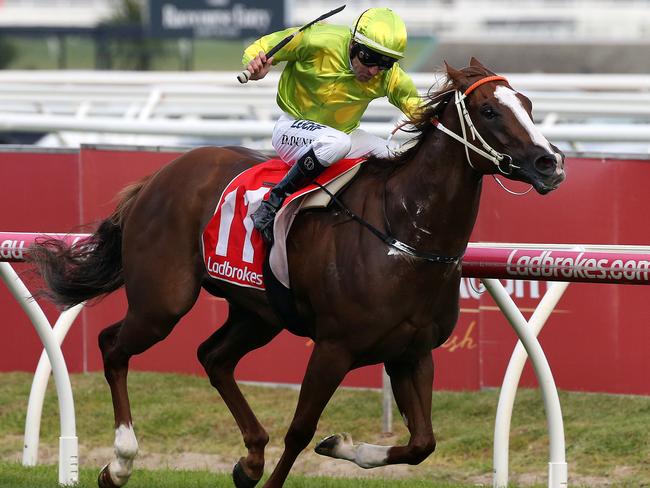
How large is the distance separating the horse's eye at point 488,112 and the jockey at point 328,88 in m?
0.40

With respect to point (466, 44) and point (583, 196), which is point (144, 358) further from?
point (466, 44)

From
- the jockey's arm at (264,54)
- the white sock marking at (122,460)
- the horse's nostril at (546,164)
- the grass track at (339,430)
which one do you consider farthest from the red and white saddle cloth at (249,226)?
the grass track at (339,430)

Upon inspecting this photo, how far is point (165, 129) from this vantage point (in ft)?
26.8

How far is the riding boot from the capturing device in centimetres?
501

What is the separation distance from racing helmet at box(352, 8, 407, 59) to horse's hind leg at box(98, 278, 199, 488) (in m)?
1.32

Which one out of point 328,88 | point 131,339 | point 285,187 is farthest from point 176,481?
point 328,88

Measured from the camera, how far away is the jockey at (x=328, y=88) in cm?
496

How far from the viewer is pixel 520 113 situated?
14.9 feet

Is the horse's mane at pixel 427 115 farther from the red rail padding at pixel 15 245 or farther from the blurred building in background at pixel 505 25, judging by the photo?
the blurred building in background at pixel 505 25

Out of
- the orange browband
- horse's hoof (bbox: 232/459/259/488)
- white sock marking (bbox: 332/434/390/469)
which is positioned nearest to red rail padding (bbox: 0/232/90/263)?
horse's hoof (bbox: 232/459/259/488)

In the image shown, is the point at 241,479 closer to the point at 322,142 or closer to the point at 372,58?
the point at 322,142

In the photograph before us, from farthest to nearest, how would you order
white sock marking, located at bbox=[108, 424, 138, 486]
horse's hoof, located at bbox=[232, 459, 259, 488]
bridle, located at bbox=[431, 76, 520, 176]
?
white sock marking, located at bbox=[108, 424, 138, 486] < horse's hoof, located at bbox=[232, 459, 259, 488] < bridle, located at bbox=[431, 76, 520, 176]

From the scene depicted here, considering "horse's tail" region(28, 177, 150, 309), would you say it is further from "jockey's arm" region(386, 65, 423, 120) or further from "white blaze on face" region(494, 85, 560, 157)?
"white blaze on face" region(494, 85, 560, 157)

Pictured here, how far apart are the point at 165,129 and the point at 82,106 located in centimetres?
243
